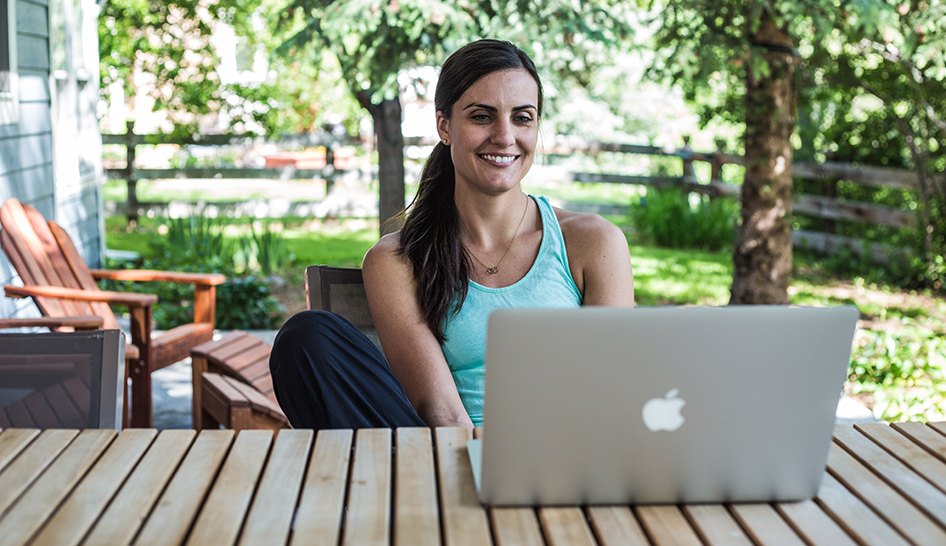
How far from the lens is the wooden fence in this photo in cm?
700

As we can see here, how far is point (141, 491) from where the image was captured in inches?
47.9

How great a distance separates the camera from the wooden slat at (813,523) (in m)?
1.11

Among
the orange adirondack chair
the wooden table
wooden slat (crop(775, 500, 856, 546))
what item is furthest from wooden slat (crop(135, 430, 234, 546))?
the orange adirondack chair

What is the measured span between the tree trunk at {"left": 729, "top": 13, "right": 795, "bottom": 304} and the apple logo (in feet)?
12.1

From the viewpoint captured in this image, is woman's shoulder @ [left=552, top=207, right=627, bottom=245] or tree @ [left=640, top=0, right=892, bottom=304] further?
tree @ [left=640, top=0, right=892, bottom=304]

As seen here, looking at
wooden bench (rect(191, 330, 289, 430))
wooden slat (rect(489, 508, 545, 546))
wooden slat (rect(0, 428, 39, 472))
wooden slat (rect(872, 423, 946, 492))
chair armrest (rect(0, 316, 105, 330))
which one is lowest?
wooden bench (rect(191, 330, 289, 430))

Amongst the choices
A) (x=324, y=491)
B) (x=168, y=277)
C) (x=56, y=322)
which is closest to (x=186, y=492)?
(x=324, y=491)

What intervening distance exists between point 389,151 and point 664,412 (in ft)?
14.6

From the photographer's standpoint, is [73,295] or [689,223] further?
[689,223]

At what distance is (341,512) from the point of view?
3.79ft

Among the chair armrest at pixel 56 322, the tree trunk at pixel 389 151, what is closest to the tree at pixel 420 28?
the tree trunk at pixel 389 151

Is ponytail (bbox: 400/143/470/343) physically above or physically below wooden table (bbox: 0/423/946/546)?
above

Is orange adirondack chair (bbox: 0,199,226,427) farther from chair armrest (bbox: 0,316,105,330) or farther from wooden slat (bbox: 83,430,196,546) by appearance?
wooden slat (bbox: 83,430,196,546)

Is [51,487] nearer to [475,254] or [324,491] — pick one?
[324,491]
